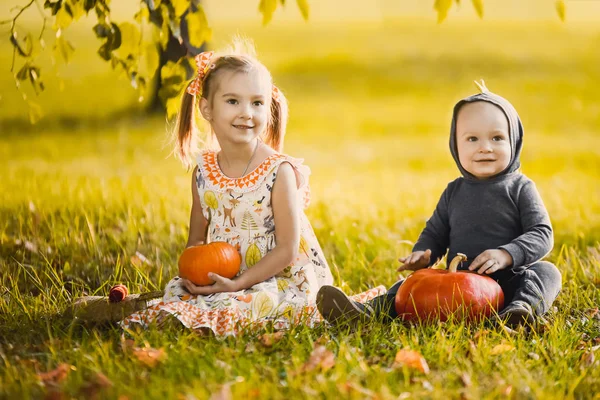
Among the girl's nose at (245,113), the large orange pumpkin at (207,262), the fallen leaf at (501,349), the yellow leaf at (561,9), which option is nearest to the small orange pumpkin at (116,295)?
the large orange pumpkin at (207,262)

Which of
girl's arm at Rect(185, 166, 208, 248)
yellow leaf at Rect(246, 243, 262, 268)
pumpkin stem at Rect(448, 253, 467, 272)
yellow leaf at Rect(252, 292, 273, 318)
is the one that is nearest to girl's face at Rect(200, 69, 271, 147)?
girl's arm at Rect(185, 166, 208, 248)

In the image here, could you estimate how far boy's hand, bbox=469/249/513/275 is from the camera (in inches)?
136

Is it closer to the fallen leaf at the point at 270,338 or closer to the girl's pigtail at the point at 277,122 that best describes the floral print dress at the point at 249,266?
the fallen leaf at the point at 270,338

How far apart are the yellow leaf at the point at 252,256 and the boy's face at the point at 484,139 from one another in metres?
1.10

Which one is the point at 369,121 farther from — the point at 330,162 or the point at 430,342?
the point at 430,342

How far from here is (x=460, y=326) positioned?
10.7ft

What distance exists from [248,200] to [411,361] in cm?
129

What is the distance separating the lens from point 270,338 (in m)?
3.16

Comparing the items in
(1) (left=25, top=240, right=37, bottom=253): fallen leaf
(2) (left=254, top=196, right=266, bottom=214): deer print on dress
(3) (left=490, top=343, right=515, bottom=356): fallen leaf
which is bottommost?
(3) (left=490, top=343, right=515, bottom=356): fallen leaf

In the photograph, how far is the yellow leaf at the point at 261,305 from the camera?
11.4 ft

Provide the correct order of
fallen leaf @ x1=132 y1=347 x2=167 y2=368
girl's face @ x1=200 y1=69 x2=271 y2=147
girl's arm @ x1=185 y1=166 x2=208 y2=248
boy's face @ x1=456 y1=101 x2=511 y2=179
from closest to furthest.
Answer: fallen leaf @ x1=132 y1=347 x2=167 y2=368
boy's face @ x1=456 y1=101 x2=511 y2=179
girl's face @ x1=200 y1=69 x2=271 y2=147
girl's arm @ x1=185 y1=166 x2=208 y2=248

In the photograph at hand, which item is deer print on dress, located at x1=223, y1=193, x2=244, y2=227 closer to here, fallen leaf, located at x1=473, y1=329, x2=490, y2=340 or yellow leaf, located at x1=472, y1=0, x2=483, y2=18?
fallen leaf, located at x1=473, y1=329, x2=490, y2=340

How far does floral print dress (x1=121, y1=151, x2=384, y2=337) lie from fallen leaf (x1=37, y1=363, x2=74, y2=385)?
56cm

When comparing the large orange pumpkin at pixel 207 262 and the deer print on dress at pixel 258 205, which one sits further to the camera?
the deer print on dress at pixel 258 205
